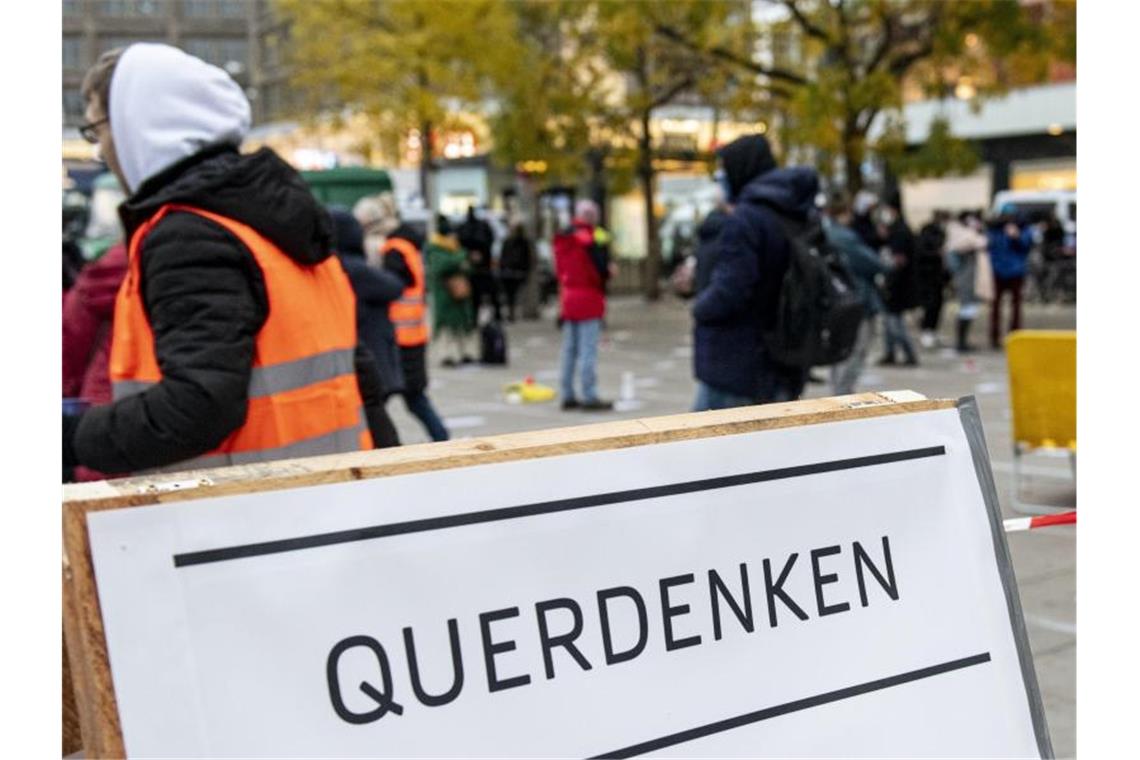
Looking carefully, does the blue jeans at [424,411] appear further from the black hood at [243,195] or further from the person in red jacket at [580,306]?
the black hood at [243,195]

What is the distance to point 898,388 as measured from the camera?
44.7 ft

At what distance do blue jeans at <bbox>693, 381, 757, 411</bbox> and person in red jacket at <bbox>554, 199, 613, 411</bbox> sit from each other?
5.75 m

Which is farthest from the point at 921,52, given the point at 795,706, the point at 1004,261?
the point at 795,706

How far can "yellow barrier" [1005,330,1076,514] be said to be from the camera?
768cm

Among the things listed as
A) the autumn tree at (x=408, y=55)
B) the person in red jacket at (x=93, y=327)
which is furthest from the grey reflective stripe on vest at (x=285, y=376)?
the autumn tree at (x=408, y=55)

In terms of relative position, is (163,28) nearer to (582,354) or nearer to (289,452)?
(582,354)

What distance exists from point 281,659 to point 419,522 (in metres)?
0.24

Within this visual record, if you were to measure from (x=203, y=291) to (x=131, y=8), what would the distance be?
89911 millimetres

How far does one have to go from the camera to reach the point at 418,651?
1.88m

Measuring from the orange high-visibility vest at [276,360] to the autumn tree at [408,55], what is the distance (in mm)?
22282

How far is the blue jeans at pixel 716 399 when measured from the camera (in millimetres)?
6121

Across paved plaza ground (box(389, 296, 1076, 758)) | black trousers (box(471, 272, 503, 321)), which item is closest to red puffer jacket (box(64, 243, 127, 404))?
paved plaza ground (box(389, 296, 1076, 758))
